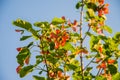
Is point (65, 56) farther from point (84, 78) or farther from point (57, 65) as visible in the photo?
point (84, 78)

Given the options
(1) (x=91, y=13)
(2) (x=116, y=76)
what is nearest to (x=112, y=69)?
(2) (x=116, y=76)

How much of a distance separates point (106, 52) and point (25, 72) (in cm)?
135

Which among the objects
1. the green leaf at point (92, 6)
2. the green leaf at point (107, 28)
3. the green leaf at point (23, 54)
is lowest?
the green leaf at point (23, 54)

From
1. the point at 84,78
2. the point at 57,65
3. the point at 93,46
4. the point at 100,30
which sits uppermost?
the point at 100,30

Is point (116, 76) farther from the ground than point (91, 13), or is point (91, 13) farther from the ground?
point (91, 13)

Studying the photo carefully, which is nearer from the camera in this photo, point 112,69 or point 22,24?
point 22,24

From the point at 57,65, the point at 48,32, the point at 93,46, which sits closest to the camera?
the point at 48,32

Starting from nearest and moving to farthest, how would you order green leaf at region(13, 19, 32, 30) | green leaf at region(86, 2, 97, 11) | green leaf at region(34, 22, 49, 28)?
green leaf at region(13, 19, 32, 30), green leaf at region(34, 22, 49, 28), green leaf at region(86, 2, 97, 11)

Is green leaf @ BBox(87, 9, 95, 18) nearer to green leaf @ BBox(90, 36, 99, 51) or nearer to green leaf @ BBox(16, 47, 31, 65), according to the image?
green leaf @ BBox(90, 36, 99, 51)

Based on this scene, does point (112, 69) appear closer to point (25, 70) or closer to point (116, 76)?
point (116, 76)

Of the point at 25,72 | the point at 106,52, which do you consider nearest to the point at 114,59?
the point at 106,52

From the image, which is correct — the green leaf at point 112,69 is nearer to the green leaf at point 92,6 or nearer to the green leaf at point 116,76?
the green leaf at point 116,76

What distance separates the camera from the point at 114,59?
159 inches

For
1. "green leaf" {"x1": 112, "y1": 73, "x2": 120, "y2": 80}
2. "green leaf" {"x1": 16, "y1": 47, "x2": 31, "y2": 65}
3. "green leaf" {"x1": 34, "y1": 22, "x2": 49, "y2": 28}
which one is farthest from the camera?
"green leaf" {"x1": 112, "y1": 73, "x2": 120, "y2": 80}
